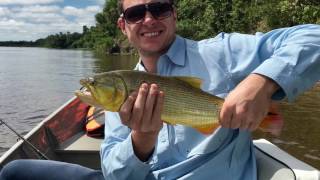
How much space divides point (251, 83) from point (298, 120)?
35.3 ft

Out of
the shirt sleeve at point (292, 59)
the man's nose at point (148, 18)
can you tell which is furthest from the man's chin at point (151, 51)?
the shirt sleeve at point (292, 59)

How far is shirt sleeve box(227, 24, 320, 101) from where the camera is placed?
262 cm

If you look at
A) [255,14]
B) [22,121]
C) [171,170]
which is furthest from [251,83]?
[255,14]

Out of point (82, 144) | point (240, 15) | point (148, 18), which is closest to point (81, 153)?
point (82, 144)

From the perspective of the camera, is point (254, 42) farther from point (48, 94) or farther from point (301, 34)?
point (48, 94)

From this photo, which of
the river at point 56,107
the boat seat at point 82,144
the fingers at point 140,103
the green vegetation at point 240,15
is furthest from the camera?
the green vegetation at point 240,15

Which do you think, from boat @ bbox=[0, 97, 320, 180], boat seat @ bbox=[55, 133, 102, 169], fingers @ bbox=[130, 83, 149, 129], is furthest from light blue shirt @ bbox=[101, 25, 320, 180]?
boat seat @ bbox=[55, 133, 102, 169]

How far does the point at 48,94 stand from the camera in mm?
22125

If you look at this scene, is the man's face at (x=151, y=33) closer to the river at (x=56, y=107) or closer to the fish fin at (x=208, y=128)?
the fish fin at (x=208, y=128)

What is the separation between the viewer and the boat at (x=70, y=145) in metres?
3.47

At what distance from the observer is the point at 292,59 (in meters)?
2.68

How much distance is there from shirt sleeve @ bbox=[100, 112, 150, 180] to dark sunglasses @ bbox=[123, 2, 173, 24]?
2.19 feet

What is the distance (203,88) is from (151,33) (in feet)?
1.71

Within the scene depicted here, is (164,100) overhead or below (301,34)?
below
